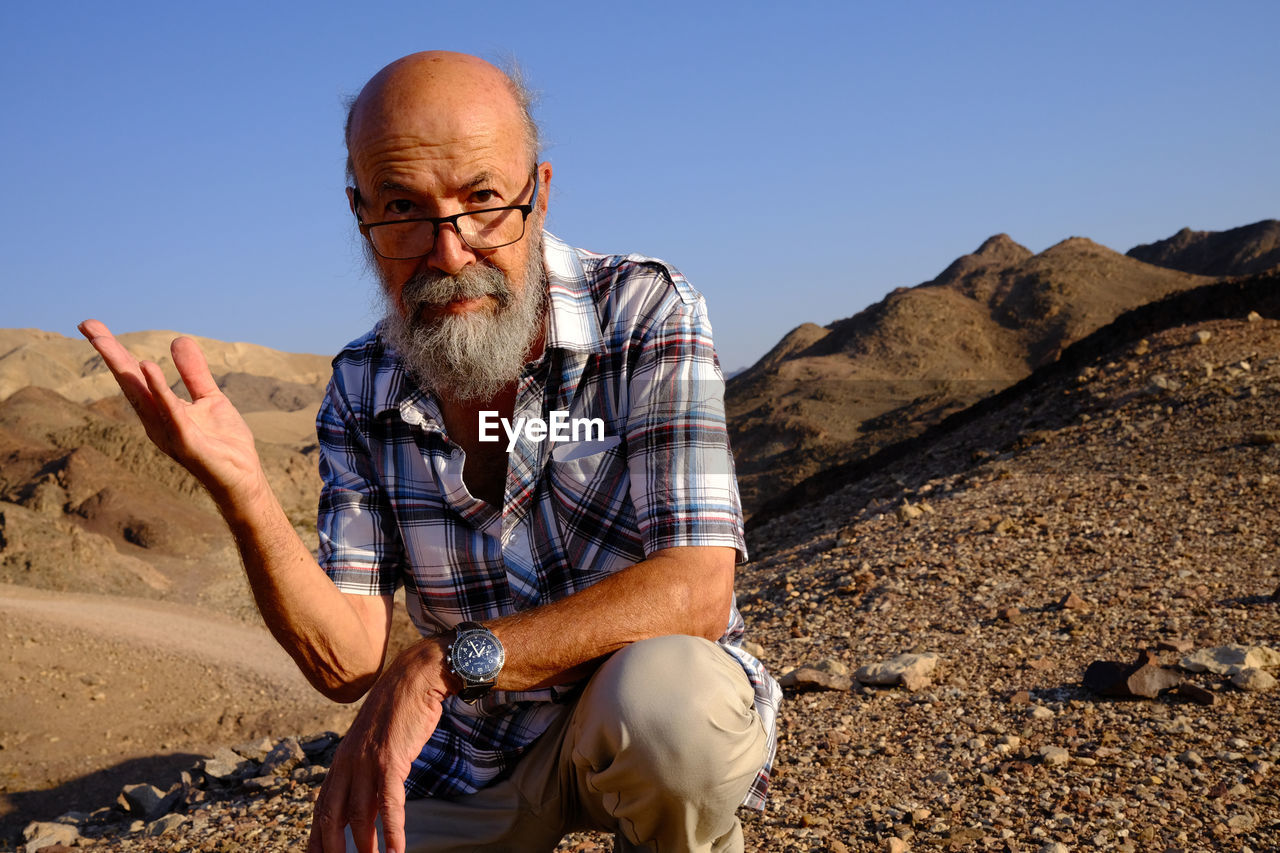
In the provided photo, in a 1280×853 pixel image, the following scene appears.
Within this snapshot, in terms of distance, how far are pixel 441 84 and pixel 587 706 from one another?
119cm

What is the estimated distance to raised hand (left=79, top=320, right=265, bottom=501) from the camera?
4.80 ft

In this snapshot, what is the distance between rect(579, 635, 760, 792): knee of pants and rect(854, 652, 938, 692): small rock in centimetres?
191

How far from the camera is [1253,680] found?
295 centimetres

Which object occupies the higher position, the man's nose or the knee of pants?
the man's nose

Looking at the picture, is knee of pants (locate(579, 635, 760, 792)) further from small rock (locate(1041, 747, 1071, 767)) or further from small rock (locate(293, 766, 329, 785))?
small rock (locate(293, 766, 329, 785))

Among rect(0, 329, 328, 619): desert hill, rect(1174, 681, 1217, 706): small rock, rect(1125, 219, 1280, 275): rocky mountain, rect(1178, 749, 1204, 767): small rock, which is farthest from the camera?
rect(1125, 219, 1280, 275): rocky mountain

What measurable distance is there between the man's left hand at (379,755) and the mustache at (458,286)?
698mm

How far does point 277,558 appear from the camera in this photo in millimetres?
1685

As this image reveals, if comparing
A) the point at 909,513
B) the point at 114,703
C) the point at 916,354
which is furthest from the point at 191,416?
the point at 916,354

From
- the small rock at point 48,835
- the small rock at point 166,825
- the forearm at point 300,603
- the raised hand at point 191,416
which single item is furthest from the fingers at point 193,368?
the small rock at point 48,835

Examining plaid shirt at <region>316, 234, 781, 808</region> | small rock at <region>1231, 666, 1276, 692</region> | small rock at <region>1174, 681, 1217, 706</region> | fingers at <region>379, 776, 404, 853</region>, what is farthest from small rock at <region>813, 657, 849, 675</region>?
fingers at <region>379, 776, 404, 853</region>

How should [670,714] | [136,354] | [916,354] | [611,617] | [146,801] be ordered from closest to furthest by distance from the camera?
[670,714] < [611,617] < [146,801] < [916,354] < [136,354]

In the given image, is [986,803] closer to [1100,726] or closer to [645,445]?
[1100,726]

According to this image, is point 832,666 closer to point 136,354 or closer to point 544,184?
point 544,184
